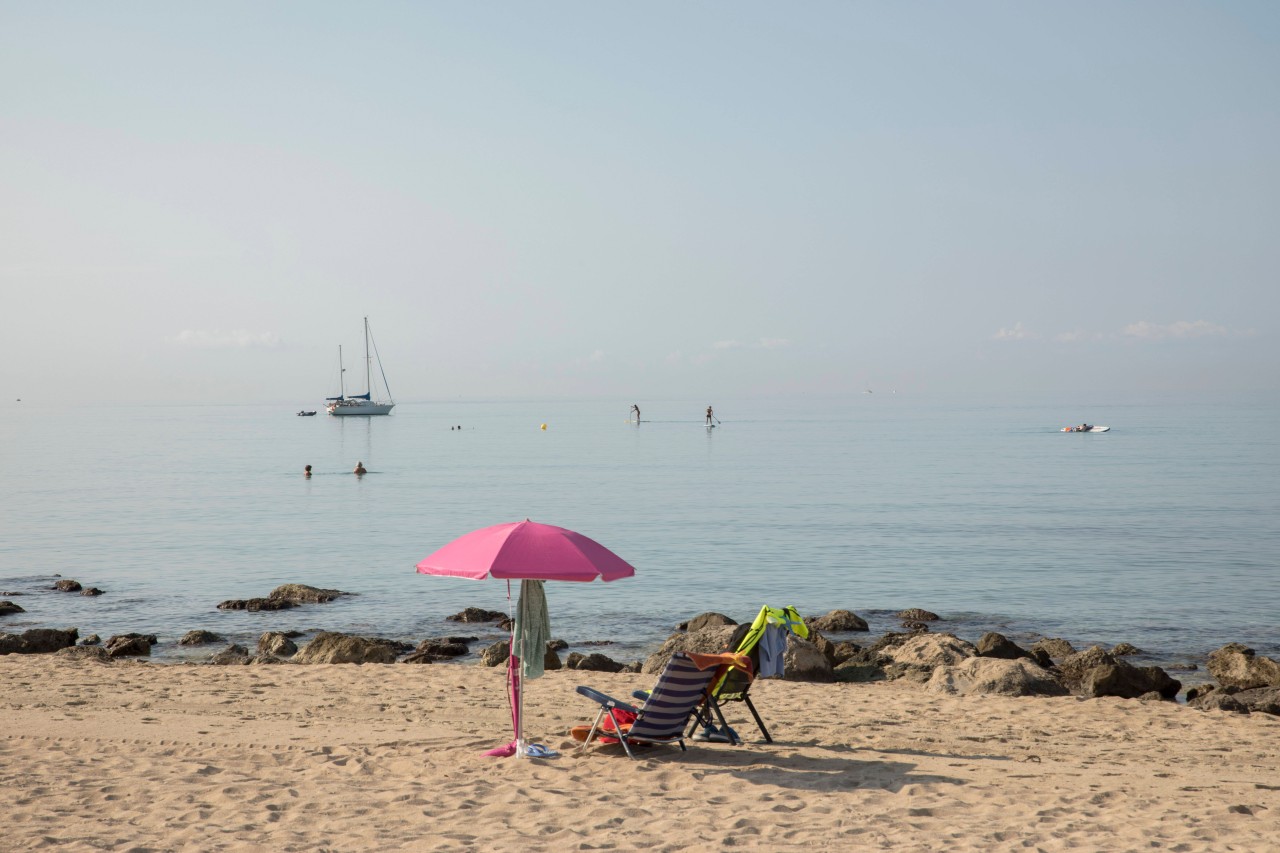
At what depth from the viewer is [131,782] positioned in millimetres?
9078

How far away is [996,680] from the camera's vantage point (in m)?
14.2

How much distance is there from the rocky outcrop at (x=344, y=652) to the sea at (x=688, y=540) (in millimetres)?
2479

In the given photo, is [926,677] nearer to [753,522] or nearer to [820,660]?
[820,660]

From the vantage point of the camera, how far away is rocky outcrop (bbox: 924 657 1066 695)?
46.1 ft

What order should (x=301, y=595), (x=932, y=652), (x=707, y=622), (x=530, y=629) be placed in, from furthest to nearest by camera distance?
1. (x=301, y=595)
2. (x=707, y=622)
3. (x=932, y=652)
4. (x=530, y=629)

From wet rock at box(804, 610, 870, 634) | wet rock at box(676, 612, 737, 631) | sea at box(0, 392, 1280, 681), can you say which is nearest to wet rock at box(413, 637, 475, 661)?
sea at box(0, 392, 1280, 681)

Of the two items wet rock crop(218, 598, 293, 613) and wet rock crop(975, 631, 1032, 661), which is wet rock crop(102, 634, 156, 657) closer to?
wet rock crop(218, 598, 293, 613)

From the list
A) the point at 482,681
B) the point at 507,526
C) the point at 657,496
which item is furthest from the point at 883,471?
the point at 507,526

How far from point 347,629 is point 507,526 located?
42.6ft

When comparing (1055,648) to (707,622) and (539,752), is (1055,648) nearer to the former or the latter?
(707,622)

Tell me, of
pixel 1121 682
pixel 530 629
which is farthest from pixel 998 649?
pixel 530 629

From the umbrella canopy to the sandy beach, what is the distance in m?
1.79

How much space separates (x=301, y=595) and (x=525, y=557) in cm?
1688

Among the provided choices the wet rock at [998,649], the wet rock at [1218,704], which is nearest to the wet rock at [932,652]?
the wet rock at [998,649]
